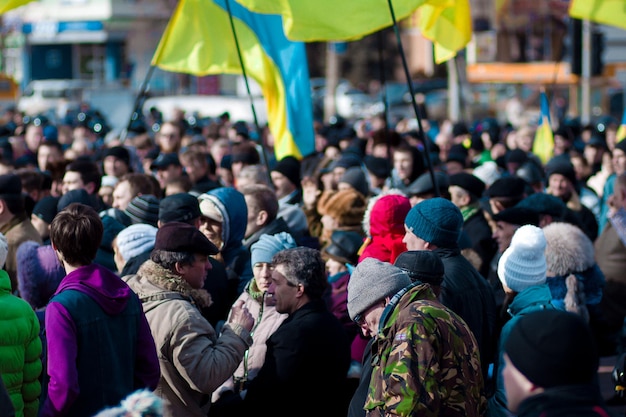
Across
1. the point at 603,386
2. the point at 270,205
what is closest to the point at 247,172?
the point at 270,205

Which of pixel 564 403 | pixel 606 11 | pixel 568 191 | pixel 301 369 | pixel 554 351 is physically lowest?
pixel 301 369

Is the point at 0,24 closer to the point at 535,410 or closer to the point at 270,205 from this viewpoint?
the point at 270,205

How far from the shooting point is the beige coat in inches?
191

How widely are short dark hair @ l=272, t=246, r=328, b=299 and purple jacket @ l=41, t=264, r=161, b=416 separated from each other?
0.96 metres

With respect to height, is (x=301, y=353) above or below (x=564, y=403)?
below

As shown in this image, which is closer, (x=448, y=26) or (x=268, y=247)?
(x=268, y=247)

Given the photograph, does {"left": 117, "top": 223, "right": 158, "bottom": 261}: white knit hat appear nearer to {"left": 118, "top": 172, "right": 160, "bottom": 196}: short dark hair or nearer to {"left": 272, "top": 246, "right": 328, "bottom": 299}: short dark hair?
{"left": 272, "top": 246, "right": 328, "bottom": 299}: short dark hair

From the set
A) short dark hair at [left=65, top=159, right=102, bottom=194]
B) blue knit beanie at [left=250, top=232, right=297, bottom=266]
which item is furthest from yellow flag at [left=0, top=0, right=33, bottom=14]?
blue knit beanie at [left=250, top=232, right=297, bottom=266]

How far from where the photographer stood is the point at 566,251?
6.26 m

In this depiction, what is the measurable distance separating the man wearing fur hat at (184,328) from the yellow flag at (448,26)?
539cm

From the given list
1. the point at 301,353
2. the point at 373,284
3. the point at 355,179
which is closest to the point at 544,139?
the point at 355,179

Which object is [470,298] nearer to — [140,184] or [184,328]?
[184,328]

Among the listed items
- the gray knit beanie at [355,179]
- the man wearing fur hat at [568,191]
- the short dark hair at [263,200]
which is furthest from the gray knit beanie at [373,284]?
the man wearing fur hat at [568,191]

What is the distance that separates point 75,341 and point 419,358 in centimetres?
135
